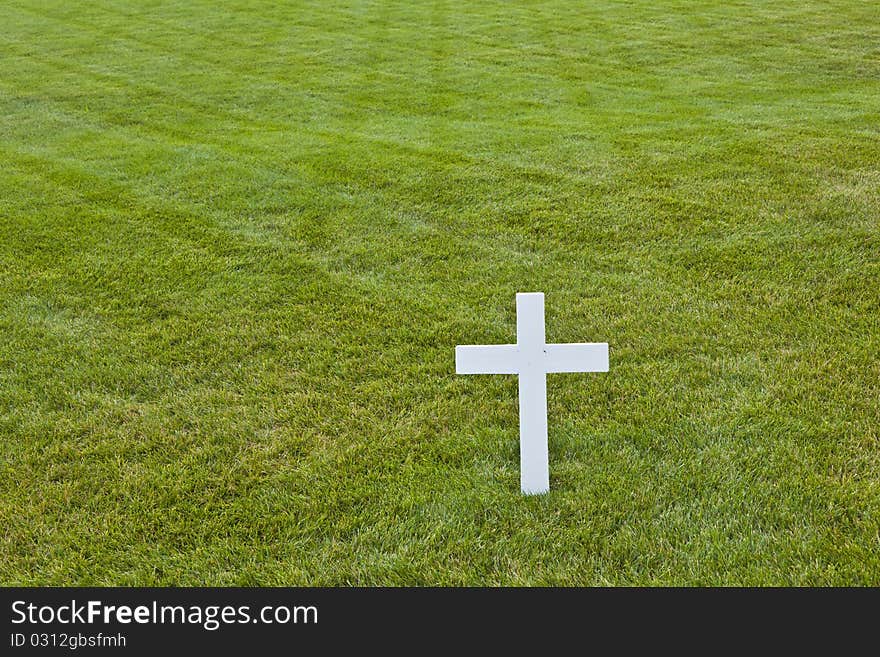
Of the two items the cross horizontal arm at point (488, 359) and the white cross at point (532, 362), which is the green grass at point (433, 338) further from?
the cross horizontal arm at point (488, 359)

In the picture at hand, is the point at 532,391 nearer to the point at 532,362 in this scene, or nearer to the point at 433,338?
the point at 532,362

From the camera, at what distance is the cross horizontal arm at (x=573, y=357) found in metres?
3.24

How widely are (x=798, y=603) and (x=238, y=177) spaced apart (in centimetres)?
670

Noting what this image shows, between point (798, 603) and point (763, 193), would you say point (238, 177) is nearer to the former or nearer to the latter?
point (763, 193)

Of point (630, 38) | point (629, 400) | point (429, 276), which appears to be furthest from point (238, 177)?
point (630, 38)

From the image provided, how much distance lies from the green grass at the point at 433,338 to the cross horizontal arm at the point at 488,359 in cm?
57

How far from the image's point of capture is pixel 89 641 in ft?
9.00

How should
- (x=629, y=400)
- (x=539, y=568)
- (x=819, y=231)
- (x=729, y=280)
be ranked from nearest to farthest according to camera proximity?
(x=539, y=568) < (x=629, y=400) < (x=729, y=280) < (x=819, y=231)

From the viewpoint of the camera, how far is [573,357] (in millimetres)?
3252

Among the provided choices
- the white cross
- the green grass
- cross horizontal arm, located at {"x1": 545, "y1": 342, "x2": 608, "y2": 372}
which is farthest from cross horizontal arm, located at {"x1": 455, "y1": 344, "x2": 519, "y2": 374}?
the green grass

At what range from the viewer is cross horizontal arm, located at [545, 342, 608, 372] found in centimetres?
324

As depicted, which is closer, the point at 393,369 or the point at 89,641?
the point at 89,641

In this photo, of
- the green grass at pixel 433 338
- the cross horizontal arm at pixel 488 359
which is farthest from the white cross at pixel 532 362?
the green grass at pixel 433 338

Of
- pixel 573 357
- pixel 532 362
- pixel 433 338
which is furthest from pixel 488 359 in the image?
pixel 433 338
